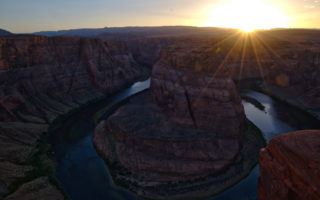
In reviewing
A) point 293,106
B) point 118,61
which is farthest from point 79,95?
point 293,106

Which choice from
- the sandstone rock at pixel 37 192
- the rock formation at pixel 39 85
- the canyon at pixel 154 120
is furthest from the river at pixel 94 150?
the rock formation at pixel 39 85

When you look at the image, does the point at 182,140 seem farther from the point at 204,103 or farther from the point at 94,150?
the point at 94,150

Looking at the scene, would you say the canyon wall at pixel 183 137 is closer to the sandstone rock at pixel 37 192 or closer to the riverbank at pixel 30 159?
the sandstone rock at pixel 37 192

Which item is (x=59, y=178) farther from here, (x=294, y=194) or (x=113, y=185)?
(x=294, y=194)

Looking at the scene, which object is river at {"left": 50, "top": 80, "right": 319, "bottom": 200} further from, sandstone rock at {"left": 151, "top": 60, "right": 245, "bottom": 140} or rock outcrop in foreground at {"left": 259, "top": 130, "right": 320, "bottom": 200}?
rock outcrop in foreground at {"left": 259, "top": 130, "right": 320, "bottom": 200}

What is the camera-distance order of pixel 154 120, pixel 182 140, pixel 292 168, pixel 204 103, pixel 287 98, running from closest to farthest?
pixel 292 168 → pixel 182 140 → pixel 204 103 → pixel 154 120 → pixel 287 98

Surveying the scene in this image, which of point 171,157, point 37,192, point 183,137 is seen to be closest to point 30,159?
point 37,192
